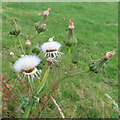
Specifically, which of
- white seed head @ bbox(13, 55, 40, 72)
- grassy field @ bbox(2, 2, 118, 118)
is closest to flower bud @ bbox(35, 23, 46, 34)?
grassy field @ bbox(2, 2, 118, 118)

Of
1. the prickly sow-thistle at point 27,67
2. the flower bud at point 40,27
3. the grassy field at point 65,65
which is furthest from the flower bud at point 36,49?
the prickly sow-thistle at point 27,67

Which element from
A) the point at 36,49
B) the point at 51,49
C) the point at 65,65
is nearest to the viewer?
the point at 51,49

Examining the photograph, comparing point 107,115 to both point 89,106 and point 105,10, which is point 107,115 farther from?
point 105,10

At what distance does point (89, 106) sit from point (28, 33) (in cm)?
184

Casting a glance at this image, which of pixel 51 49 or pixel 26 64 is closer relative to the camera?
pixel 26 64

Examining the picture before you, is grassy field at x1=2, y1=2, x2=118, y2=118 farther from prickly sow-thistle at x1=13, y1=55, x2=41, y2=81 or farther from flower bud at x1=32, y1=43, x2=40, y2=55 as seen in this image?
prickly sow-thistle at x1=13, y1=55, x2=41, y2=81

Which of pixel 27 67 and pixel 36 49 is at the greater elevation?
pixel 36 49

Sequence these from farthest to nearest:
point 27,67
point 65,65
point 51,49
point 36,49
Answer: point 65,65 → point 36,49 → point 51,49 → point 27,67

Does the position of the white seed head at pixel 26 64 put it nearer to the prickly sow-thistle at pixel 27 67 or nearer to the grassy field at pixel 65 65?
the prickly sow-thistle at pixel 27 67

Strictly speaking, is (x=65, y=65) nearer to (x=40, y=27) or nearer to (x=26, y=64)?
(x=40, y=27)

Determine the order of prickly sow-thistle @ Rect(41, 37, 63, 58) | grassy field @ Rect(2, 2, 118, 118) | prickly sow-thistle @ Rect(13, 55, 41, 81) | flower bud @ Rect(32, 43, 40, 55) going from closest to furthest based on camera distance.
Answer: prickly sow-thistle @ Rect(13, 55, 41, 81)
prickly sow-thistle @ Rect(41, 37, 63, 58)
flower bud @ Rect(32, 43, 40, 55)
grassy field @ Rect(2, 2, 118, 118)

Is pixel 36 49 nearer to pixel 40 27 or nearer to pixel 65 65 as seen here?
pixel 40 27

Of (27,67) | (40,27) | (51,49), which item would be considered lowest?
(27,67)

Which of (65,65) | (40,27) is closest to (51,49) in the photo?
(40,27)
